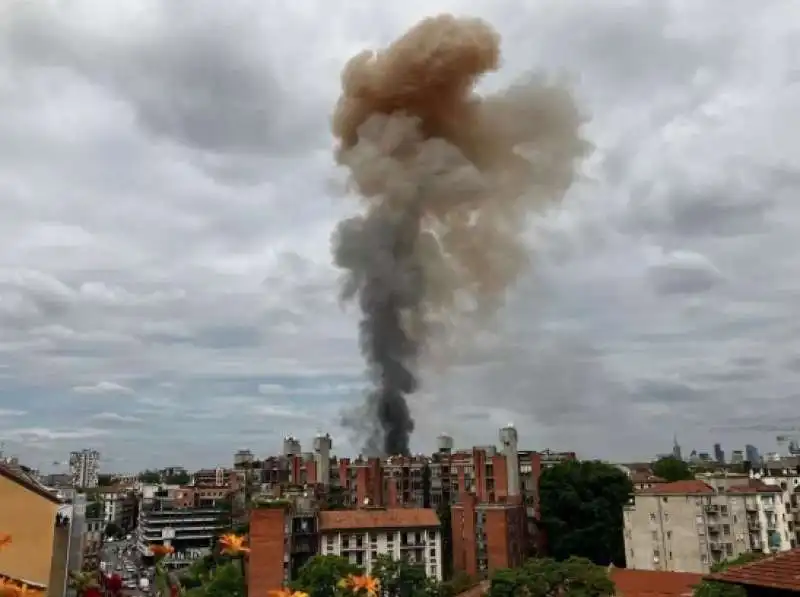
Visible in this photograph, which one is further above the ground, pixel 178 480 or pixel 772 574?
pixel 178 480

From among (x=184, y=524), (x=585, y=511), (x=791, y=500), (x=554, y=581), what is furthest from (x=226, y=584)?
(x=184, y=524)

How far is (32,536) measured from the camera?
5.52m

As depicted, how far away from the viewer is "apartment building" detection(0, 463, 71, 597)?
209 inches

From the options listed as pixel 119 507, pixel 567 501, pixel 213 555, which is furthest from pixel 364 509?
pixel 119 507

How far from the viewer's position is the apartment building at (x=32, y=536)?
531cm

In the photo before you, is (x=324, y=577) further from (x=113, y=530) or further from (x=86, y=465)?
(x=86, y=465)

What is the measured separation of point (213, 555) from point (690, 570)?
19.3 metres

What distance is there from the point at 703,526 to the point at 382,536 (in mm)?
13464

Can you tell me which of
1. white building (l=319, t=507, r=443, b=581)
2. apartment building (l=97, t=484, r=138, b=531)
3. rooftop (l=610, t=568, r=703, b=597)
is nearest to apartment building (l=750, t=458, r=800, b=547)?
rooftop (l=610, t=568, r=703, b=597)

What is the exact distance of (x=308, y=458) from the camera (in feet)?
161

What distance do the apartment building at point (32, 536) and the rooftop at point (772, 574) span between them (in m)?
5.32

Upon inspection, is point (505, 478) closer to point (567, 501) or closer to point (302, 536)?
point (567, 501)

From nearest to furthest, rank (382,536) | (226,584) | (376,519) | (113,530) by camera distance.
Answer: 1. (226,584)
2. (382,536)
3. (376,519)
4. (113,530)

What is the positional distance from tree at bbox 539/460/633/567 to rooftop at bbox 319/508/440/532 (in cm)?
682
